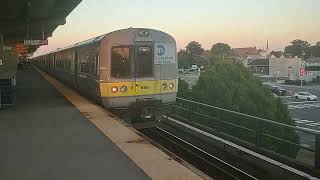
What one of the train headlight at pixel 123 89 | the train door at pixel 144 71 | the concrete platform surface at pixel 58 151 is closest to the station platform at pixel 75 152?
the concrete platform surface at pixel 58 151

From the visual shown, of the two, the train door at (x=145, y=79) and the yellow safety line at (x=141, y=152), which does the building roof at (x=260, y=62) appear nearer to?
the train door at (x=145, y=79)

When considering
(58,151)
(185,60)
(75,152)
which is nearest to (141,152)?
(75,152)

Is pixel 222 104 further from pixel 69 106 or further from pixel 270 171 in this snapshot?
pixel 270 171

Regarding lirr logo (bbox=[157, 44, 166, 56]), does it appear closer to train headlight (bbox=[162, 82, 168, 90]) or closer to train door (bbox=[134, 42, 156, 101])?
train door (bbox=[134, 42, 156, 101])

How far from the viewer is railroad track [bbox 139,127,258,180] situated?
10.0 meters

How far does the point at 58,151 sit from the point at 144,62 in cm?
582

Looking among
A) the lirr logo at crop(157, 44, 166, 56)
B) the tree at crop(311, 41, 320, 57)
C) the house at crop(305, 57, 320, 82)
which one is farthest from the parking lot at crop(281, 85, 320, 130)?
the tree at crop(311, 41, 320, 57)

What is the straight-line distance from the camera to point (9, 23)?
34.6 metres

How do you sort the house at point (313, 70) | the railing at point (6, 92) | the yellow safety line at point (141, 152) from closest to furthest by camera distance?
the yellow safety line at point (141, 152) → the railing at point (6, 92) → the house at point (313, 70)

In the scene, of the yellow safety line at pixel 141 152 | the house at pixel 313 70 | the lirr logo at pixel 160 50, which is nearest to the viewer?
the yellow safety line at pixel 141 152

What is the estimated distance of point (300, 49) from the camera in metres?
166

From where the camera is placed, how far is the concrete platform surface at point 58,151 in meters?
6.45

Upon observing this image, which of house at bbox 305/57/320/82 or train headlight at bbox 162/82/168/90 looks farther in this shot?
house at bbox 305/57/320/82

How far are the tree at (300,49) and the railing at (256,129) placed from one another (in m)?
150
